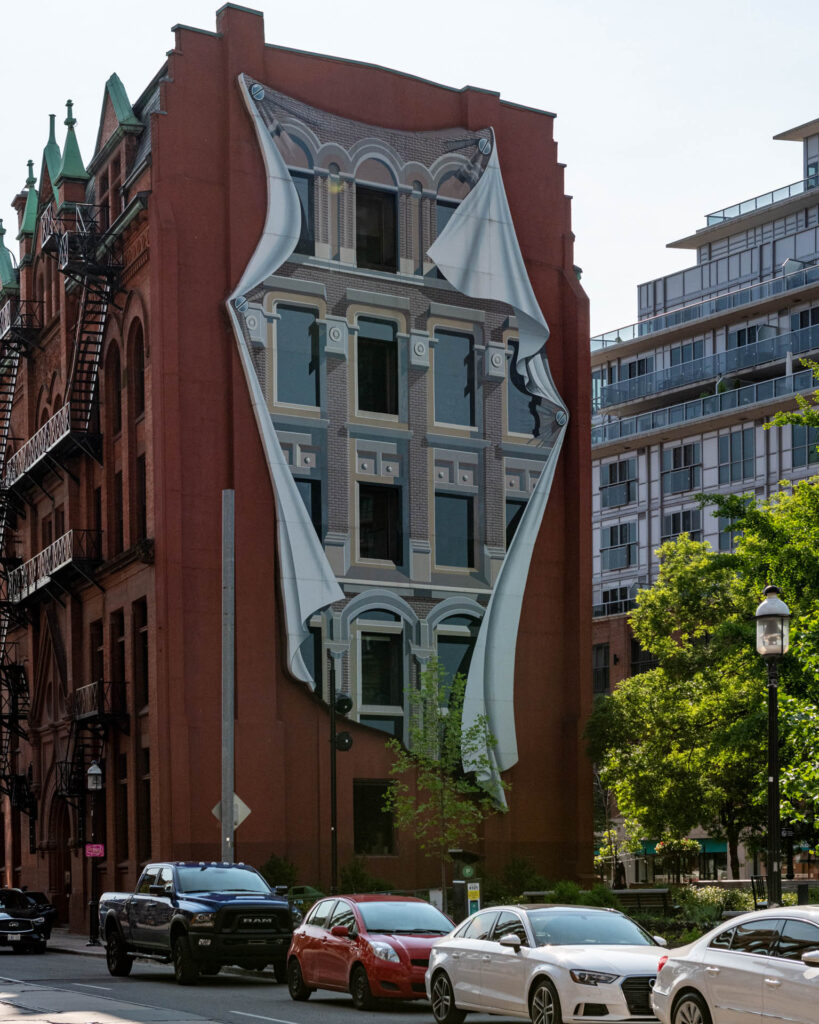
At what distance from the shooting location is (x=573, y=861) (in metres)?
50.0

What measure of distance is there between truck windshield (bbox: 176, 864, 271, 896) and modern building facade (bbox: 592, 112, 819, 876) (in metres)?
51.5

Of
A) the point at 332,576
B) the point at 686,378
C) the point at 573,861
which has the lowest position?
the point at 573,861

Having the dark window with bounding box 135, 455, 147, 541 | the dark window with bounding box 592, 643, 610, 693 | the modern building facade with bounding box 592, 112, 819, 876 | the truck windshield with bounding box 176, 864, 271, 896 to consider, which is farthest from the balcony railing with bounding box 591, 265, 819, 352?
the truck windshield with bounding box 176, 864, 271, 896

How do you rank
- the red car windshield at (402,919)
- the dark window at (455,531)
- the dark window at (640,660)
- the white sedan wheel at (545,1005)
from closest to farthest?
1. the white sedan wheel at (545,1005)
2. the red car windshield at (402,919)
3. the dark window at (455,531)
4. the dark window at (640,660)

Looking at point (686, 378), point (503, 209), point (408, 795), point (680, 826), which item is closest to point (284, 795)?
point (408, 795)

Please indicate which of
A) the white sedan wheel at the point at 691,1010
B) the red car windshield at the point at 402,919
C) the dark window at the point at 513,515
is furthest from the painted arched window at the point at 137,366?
the white sedan wheel at the point at 691,1010

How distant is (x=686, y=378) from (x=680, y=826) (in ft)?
138

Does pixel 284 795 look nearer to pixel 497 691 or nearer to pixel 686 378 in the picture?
pixel 497 691

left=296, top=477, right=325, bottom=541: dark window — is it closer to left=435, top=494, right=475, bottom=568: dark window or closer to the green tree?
left=435, top=494, right=475, bottom=568: dark window

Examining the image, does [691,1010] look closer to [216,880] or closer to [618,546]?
[216,880]

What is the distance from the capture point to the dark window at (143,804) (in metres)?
47.3

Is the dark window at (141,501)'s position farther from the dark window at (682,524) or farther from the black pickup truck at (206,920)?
the dark window at (682,524)

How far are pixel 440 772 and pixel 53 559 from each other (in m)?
16.6

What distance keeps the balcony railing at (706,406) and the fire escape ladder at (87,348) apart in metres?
37.2
